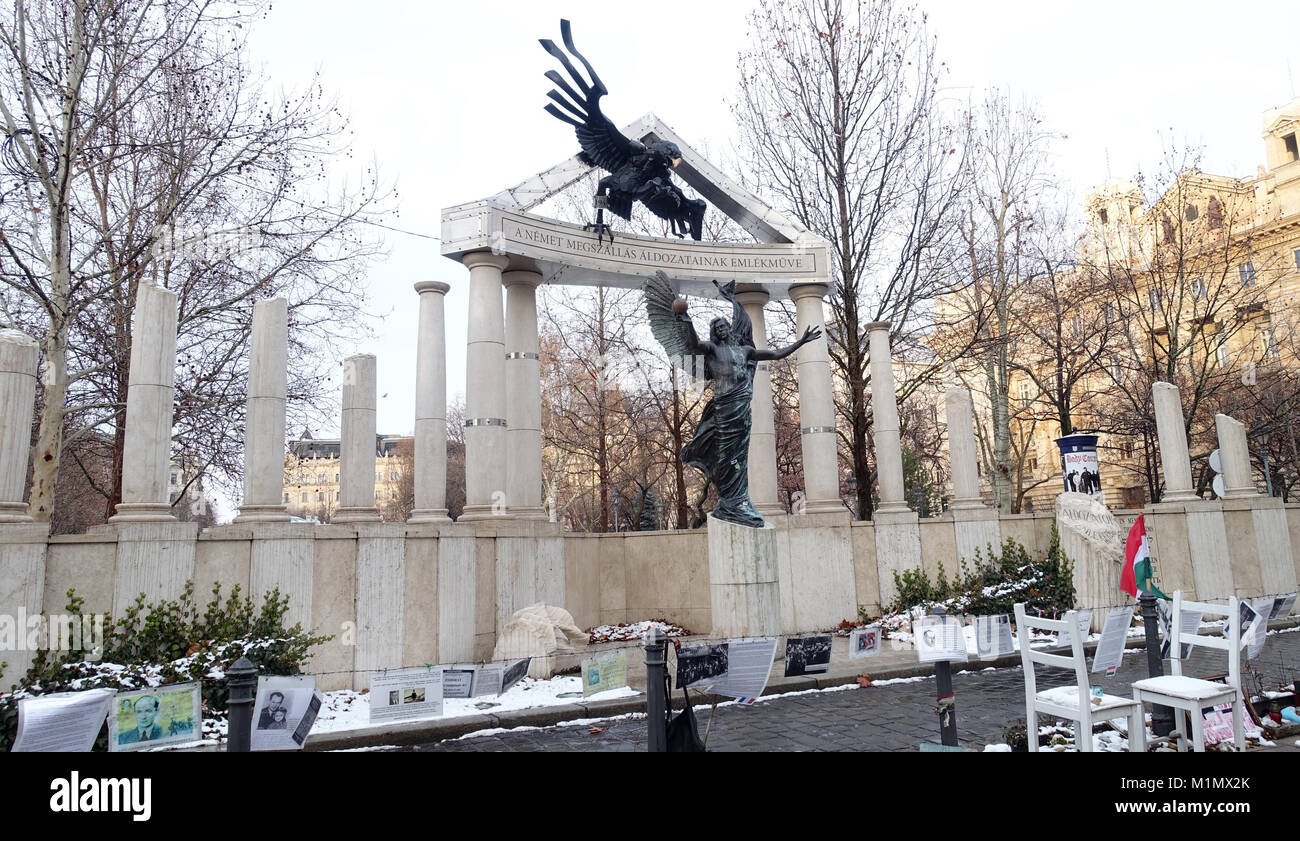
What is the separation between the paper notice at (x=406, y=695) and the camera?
743cm

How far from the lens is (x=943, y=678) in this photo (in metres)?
5.37

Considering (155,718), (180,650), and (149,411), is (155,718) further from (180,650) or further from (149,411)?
(149,411)

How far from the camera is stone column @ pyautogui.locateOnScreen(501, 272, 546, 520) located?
45.5 feet

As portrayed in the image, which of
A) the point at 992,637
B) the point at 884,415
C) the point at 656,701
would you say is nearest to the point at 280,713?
the point at 656,701

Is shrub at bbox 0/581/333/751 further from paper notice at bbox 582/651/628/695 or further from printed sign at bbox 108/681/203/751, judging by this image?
paper notice at bbox 582/651/628/695

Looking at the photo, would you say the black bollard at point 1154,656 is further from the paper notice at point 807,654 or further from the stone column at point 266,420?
the stone column at point 266,420

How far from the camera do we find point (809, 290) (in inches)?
637

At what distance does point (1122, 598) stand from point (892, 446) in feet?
15.9

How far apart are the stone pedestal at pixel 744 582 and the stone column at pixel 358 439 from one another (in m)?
4.90

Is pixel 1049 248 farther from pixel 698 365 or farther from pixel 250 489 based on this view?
pixel 250 489

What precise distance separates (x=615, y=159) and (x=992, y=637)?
33.7 feet

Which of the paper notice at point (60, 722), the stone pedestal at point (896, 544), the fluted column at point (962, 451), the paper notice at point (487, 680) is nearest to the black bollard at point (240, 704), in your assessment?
the paper notice at point (60, 722)

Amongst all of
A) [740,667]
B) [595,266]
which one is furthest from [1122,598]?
[595,266]
